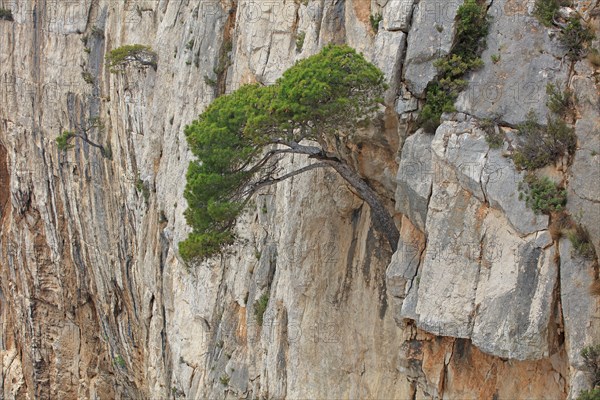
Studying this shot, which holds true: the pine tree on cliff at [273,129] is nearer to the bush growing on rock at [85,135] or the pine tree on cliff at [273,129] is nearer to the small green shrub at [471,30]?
the small green shrub at [471,30]

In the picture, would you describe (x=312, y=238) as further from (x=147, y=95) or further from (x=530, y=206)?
(x=147, y=95)

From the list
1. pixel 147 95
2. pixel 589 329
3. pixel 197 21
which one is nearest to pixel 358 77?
pixel 589 329

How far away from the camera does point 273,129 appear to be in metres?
14.2

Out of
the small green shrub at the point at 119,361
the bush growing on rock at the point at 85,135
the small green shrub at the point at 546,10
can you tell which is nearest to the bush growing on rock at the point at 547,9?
the small green shrub at the point at 546,10

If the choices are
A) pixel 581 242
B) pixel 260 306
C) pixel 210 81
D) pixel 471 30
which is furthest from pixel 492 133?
pixel 210 81

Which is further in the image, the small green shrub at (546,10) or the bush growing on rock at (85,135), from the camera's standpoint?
the bush growing on rock at (85,135)

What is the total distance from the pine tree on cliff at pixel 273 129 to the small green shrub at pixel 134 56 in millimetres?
12029

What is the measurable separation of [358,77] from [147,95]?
15.1 meters

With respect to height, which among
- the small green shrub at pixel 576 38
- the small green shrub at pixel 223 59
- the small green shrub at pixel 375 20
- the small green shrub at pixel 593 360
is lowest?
the small green shrub at pixel 593 360

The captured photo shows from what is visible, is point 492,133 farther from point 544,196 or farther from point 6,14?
point 6,14

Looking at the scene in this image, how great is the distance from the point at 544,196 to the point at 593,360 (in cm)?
263

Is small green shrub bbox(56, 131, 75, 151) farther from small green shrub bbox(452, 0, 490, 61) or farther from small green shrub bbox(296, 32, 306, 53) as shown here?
small green shrub bbox(452, 0, 490, 61)

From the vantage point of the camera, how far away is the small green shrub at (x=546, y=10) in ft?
43.3

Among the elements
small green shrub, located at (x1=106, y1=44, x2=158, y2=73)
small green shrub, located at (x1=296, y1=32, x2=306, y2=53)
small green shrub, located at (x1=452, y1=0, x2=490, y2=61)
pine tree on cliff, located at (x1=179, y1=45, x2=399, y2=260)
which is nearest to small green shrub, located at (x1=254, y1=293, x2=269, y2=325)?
pine tree on cliff, located at (x1=179, y1=45, x2=399, y2=260)
